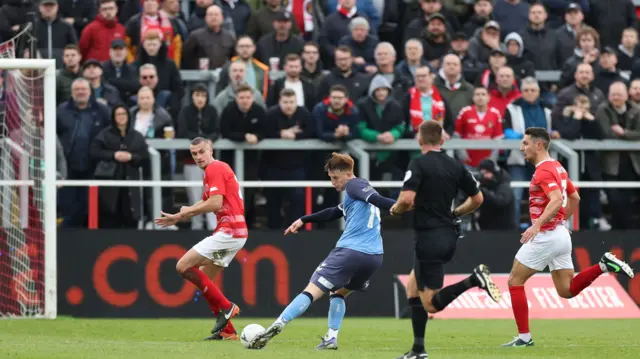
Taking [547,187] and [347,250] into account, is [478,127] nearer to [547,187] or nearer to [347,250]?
[547,187]

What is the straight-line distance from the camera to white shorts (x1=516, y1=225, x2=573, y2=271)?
12.8 meters

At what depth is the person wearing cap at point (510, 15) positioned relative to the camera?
22.0 m

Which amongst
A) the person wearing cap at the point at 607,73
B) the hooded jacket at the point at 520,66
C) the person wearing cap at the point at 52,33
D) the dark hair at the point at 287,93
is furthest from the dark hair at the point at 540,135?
the person wearing cap at the point at 52,33

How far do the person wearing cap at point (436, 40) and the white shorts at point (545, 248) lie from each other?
807 centimetres

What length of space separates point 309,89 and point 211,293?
6.04m

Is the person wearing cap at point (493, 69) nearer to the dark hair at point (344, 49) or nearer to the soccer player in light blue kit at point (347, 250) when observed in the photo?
the dark hair at point (344, 49)

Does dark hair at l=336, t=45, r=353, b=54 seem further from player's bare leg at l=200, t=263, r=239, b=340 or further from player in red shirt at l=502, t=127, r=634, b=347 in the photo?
player in red shirt at l=502, t=127, r=634, b=347

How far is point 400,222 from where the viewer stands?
19.1 m

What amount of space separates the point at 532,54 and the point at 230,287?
6.78 metres

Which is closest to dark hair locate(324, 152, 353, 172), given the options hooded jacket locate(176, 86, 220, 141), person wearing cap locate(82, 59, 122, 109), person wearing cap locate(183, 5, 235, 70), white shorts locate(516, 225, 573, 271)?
white shorts locate(516, 225, 573, 271)

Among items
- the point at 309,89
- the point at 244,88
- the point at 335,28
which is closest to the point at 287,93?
the point at 244,88

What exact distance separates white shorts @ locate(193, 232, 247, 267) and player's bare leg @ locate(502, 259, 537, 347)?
9.69ft

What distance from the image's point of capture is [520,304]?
12734mm

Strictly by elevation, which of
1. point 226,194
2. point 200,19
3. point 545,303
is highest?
point 200,19
